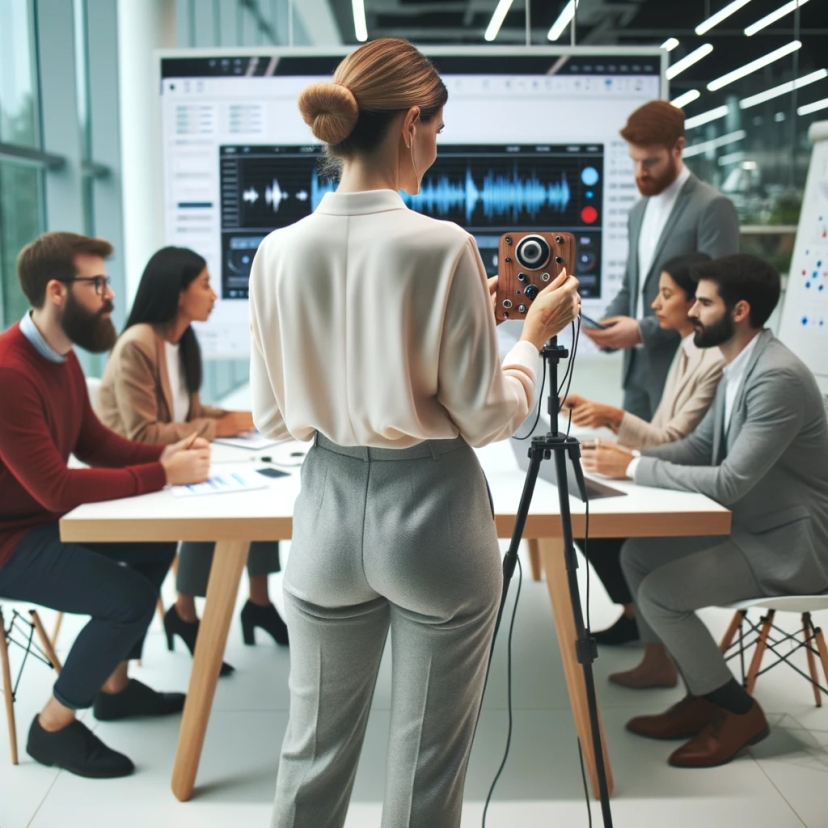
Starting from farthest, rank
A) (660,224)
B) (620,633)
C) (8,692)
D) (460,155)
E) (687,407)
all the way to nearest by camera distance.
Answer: (460,155)
(660,224)
(620,633)
(687,407)
(8,692)

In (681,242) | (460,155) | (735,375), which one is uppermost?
(460,155)

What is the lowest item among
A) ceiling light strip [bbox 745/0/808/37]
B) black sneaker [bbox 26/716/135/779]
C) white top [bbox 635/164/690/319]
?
black sneaker [bbox 26/716/135/779]

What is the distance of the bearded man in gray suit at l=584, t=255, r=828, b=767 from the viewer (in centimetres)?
214

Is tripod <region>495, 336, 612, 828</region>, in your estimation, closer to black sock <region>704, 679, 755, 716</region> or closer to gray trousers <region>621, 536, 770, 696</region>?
gray trousers <region>621, 536, 770, 696</region>

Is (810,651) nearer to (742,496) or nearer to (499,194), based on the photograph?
(742,496)

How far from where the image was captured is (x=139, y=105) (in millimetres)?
4438

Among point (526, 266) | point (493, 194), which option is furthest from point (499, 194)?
point (526, 266)

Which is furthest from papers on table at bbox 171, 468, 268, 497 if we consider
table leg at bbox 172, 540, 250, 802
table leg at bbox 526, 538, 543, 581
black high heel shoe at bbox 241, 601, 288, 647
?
table leg at bbox 526, 538, 543, 581

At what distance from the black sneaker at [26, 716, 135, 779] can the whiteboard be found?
2.39 metres

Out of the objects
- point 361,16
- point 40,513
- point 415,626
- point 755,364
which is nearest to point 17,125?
point 361,16

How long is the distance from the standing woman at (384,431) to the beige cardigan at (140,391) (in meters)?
Result: 1.51

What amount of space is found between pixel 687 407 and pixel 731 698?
85 centimetres

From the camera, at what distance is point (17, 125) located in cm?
396

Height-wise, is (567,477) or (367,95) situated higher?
(367,95)
